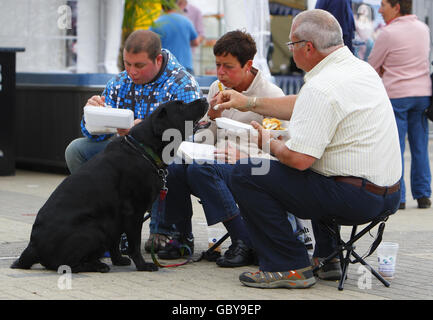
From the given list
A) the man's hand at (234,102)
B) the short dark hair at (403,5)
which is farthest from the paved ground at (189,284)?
the short dark hair at (403,5)

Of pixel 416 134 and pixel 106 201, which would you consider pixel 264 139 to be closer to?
pixel 106 201

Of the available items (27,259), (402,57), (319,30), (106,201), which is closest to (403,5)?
(402,57)

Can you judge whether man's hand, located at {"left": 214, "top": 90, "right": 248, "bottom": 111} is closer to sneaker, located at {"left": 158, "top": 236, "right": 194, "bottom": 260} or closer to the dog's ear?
the dog's ear

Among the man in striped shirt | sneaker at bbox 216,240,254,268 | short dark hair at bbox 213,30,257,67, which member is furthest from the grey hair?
sneaker at bbox 216,240,254,268

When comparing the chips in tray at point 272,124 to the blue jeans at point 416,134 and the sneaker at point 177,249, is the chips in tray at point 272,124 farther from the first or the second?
the blue jeans at point 416,134

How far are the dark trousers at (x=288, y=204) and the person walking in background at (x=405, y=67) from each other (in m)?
3.74

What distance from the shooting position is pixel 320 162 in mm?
4676

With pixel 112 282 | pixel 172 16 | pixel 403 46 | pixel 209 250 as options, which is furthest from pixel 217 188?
pixel 172 16

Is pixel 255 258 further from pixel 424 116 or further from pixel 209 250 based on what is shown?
pixel 424 116

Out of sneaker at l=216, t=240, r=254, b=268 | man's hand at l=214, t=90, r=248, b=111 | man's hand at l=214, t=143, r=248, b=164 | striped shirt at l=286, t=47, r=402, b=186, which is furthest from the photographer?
sneaker at l=216, t=240, r=254, b=268

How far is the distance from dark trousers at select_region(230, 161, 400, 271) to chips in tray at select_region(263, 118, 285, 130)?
0.61 m

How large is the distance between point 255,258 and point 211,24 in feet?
39.0

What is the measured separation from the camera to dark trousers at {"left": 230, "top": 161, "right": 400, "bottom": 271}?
4.63 meters
